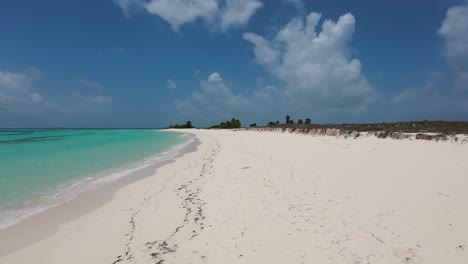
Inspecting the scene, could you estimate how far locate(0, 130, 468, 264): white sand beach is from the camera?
12.4 ft

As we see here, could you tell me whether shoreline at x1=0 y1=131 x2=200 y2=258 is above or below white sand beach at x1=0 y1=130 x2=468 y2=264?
below

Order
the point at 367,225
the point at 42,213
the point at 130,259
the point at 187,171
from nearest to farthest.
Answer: the point at 130,259 → the point at 367,225 → the point at 42,213 → the point at 187,171

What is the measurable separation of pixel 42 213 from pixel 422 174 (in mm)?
9552

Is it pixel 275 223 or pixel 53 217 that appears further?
pixel 53 217

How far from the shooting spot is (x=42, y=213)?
6.05 m

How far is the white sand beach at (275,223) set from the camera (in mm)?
3770

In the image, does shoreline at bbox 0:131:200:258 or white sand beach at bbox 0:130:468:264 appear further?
shoreline at bbox 0:131:200:258

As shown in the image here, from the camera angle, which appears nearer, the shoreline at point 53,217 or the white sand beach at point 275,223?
the white sand beach at point 275,223

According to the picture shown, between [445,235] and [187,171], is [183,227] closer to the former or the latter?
[445,235]

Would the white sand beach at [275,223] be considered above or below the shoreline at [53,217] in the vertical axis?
above

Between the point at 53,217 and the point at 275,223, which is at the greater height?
the point at 275,223

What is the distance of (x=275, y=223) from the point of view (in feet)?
15.7

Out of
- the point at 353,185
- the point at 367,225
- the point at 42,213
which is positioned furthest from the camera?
the point at 353,185

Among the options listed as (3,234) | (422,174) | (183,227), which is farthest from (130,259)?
(422,174)
